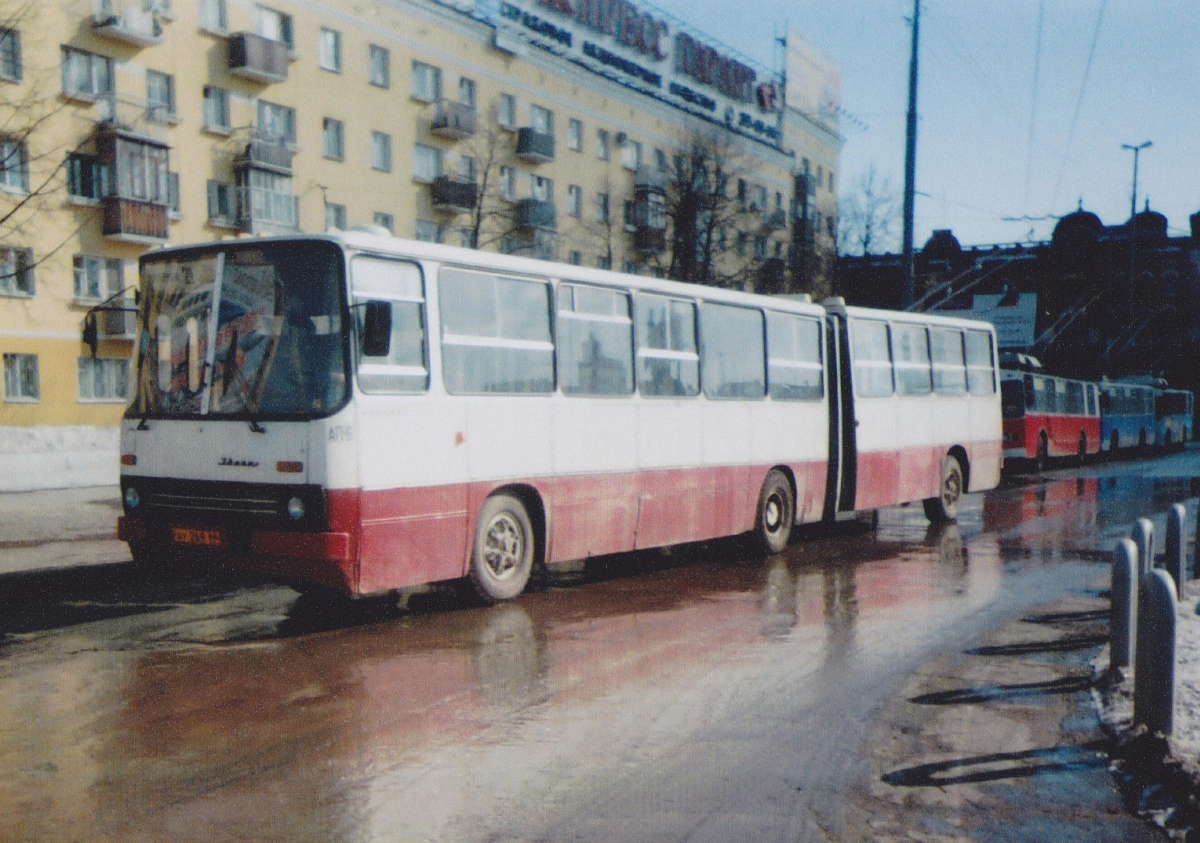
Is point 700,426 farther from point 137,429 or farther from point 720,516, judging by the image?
point 137,429

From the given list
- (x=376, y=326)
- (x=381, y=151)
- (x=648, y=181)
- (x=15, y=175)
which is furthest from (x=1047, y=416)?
(x=376, y=326)

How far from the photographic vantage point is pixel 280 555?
8.88 m

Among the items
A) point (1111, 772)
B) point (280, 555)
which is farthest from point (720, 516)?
point (1111, 772)

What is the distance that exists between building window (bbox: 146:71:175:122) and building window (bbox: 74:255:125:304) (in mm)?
3938

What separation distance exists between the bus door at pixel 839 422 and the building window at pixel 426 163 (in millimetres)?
28929

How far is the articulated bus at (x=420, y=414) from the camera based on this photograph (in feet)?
29.3

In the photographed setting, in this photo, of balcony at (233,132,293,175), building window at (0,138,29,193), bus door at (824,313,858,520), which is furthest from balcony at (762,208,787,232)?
bus door at (824,313,858,520)

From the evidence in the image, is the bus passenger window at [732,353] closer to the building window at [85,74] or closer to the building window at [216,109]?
the building window at [85,74]

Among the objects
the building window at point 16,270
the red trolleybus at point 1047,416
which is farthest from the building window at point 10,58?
the red trolleybus at point 1047,416

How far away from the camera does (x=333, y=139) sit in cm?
3978

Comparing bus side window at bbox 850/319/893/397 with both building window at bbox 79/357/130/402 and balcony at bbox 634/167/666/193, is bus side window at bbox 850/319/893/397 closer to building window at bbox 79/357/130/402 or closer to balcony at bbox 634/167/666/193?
building window at bbox 79/357/130/402

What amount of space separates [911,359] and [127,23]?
23256 mm

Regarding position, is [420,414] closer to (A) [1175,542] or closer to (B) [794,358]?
(A) [1175,542]

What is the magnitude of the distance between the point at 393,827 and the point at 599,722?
73.4 inches
